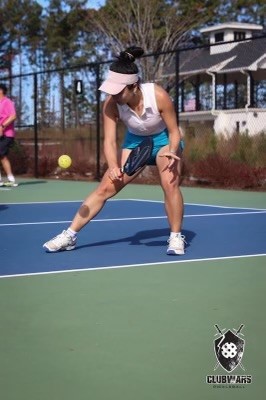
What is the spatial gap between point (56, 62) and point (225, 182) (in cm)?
3840

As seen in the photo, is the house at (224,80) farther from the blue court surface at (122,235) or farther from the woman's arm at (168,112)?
the woman's arm at (168,112)

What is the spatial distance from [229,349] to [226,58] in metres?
38.7

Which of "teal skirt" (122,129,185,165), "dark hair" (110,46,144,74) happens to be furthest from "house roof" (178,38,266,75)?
"dark hair" (110,46,144,74)

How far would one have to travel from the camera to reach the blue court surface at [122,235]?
6.12 meters

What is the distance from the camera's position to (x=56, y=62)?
51688 millimetres

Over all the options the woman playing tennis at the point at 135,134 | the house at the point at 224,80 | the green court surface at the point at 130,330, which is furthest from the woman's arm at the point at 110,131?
the house at the point at 224,80

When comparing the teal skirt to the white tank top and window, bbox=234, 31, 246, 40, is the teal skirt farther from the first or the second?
window, bbox=234, 31, 246, 40

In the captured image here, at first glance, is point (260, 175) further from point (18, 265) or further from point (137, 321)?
point (137, 321)

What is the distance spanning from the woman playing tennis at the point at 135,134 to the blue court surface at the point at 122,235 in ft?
0.92

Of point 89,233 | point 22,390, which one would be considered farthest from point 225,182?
Answer: point 22,390

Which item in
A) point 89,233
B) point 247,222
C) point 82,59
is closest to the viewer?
point 89,233

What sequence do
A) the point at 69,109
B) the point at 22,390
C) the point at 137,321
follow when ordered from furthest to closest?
the point at 69,109
the point at 137,321
the point at 22,390

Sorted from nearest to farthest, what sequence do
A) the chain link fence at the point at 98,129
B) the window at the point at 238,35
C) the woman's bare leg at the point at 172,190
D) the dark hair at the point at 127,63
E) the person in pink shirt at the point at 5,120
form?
the dark hair at the point at 127,63
the woman's bare leg at the point at 172,190
the person in pink shirt at the point at 5,120
the chain link fence at the point at 98,129
the window at the point at 238,35

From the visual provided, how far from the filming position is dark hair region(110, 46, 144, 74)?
19.5ft
